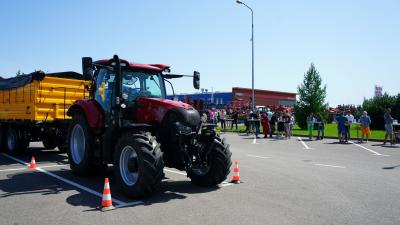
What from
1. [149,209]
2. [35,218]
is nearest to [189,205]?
[149,209]

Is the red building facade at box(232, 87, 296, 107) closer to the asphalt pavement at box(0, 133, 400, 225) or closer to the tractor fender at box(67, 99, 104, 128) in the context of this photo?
the asphalt pavement at box(0, 133, 400, 225)

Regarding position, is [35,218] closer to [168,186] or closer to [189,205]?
[189,205]

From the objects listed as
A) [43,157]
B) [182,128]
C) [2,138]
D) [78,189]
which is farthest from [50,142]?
[182,128]

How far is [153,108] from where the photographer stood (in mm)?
7367

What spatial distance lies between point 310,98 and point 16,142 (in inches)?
975

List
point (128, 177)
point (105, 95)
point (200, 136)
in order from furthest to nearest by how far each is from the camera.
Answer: point (105, 95)
point (200, 136)
point (128, 177)

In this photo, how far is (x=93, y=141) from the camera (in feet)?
27.5

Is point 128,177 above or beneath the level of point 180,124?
beneath

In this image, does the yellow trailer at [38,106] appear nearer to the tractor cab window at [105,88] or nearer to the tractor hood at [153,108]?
the tractor cab window at [105,88]

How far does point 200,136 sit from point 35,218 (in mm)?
3476

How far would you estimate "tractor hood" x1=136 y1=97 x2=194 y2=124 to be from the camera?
7.22m

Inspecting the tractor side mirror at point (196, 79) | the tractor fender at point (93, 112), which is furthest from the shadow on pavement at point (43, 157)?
the tractor side mirror at point (196, 79)

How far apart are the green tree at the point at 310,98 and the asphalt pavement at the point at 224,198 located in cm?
2107

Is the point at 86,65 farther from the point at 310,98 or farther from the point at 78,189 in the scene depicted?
the point at 310,98
